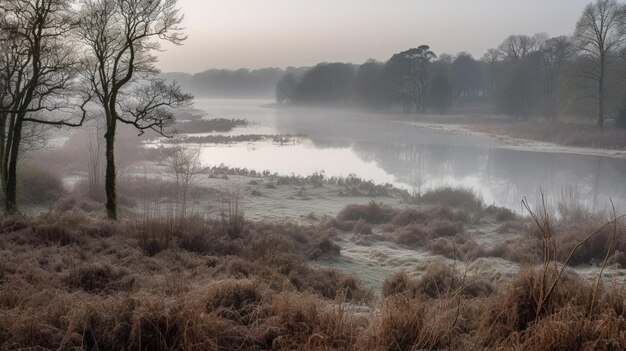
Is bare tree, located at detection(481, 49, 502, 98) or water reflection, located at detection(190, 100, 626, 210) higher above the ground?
bare tree, located at detection(481, 49, 502, 98)

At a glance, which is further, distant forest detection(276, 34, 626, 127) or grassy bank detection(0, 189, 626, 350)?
distant forest detection(276, 34, 626, 127)

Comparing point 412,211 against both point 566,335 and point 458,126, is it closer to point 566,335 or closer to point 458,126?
point 566,335

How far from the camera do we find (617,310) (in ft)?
19.6

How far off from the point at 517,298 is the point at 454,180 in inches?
878

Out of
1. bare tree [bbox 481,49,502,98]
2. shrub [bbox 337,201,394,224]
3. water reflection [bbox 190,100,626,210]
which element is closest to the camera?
shrub [bbox 337,201,394,224]

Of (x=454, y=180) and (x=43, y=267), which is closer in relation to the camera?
(x=43, y=267)

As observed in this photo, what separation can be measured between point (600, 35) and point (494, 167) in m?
16.4

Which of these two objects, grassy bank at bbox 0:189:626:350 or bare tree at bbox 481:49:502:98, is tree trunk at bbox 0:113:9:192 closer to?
grassy bank at bbox 0:189:626:350

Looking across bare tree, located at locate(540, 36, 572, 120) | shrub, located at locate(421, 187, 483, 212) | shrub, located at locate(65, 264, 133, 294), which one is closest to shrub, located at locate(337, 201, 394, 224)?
shrub, located at locate(421, 187, 483, 212)

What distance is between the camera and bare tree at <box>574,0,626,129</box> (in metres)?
38.8

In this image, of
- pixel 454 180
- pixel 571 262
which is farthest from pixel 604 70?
pixel 571 262

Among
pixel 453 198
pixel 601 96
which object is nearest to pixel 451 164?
pixel 453 198

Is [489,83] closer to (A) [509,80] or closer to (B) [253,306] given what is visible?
(A) [509,80]

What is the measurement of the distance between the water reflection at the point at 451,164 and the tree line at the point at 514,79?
27.8 feet
